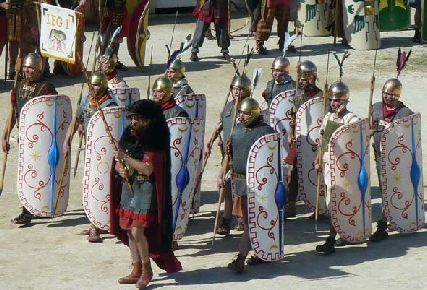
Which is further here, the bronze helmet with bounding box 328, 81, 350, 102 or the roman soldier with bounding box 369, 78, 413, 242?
the roman soldier with bounding box 369, 78, 413, 242

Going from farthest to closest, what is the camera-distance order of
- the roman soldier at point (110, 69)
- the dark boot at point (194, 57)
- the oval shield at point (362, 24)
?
the oval shield at point (362, 24) < the dark boot at point (194, 57) < the roman soldier at point (110, 69)

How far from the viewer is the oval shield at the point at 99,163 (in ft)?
40.8

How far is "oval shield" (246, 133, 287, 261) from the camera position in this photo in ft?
38.2

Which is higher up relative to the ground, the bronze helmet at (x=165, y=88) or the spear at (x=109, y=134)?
the bronze helmet at (x=165, y=88)

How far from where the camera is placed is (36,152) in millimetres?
13086

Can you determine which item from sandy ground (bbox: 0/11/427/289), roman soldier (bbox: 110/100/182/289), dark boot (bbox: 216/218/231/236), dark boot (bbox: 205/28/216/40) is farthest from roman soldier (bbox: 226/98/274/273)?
dark boot (bbox: 205/28/216/40)

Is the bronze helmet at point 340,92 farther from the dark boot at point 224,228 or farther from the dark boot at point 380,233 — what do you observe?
the dark boot at point 224,228

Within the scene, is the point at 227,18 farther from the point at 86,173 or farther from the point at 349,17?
the point at 86,173

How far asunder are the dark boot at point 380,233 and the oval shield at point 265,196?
1.20 m

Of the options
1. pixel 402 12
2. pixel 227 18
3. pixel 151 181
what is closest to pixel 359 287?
pixel 151 181

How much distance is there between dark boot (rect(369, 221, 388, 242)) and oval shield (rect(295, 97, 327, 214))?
69 cm

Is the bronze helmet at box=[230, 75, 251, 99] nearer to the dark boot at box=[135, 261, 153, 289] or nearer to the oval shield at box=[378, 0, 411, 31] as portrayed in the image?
the dark boot at box=[135, 261, 153, 289]

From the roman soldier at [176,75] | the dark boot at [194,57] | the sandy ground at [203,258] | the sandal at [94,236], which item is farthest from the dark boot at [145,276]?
the dark boot at [194,57]

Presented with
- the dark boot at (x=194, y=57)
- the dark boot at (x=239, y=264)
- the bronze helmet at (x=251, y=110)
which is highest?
the dark boot at (x=194, y=57)
